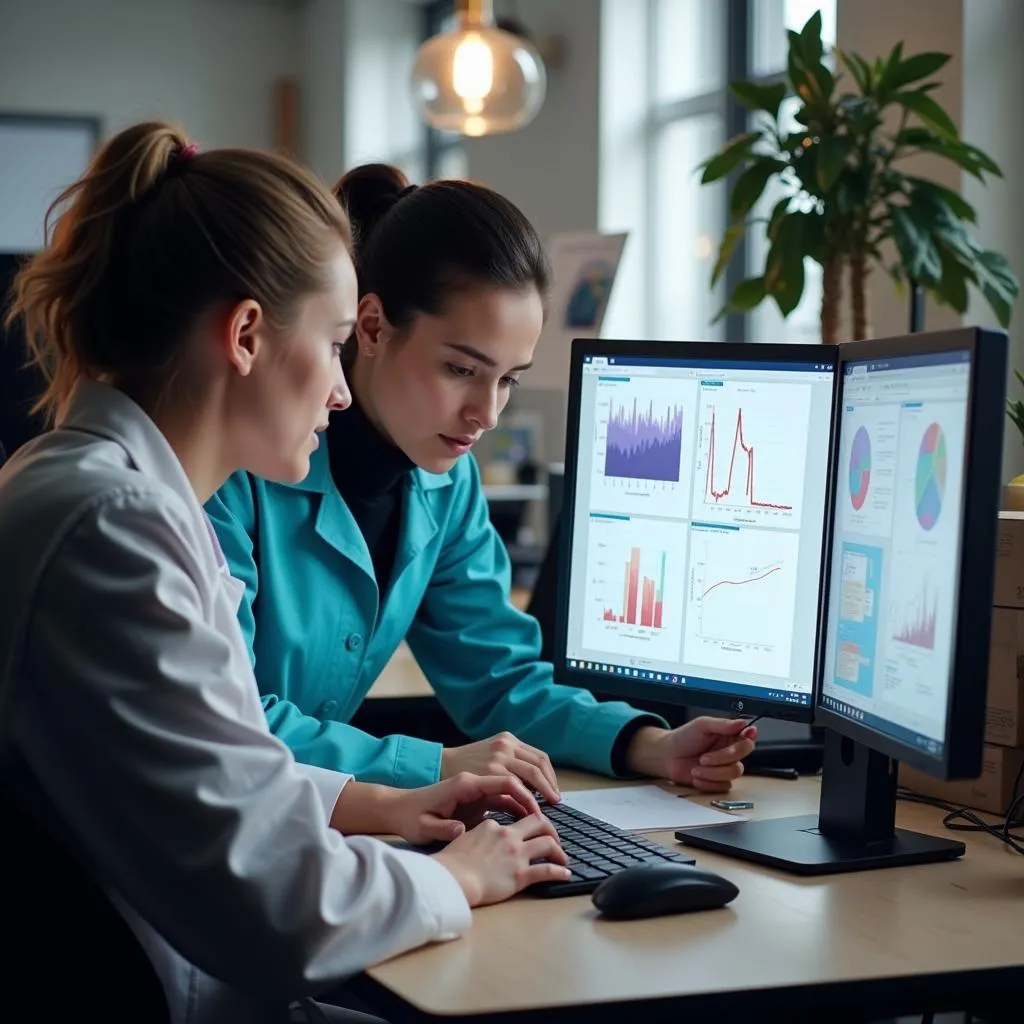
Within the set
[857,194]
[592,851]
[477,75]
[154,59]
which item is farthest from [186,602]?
[154,59]

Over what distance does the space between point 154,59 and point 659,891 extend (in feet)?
25.6

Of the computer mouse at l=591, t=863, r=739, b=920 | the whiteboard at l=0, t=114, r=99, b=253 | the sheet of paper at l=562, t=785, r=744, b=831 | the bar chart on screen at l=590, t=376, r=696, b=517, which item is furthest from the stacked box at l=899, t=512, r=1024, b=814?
the whiteboard at l=0, t=114, r=99, b=253

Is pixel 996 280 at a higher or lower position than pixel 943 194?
lower

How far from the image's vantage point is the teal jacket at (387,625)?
147cm

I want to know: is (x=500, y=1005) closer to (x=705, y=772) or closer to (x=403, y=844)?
(x=403, y=844)

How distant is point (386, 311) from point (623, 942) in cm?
83

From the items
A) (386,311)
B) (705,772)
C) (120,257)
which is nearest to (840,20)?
(386,311)

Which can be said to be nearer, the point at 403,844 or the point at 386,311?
the point at 403,844

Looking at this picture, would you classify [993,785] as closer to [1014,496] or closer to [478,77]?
[1014,496]

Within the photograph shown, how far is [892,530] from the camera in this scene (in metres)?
1.18

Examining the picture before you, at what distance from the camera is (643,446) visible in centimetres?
143

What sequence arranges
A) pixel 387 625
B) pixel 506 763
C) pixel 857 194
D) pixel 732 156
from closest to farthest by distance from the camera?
1. pixel 506 763
2. pixel 387 625
3. pixel 857 194
4. pixel 732 156

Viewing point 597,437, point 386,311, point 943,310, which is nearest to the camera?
point 597,437

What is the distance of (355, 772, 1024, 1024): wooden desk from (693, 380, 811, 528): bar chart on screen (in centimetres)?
35
